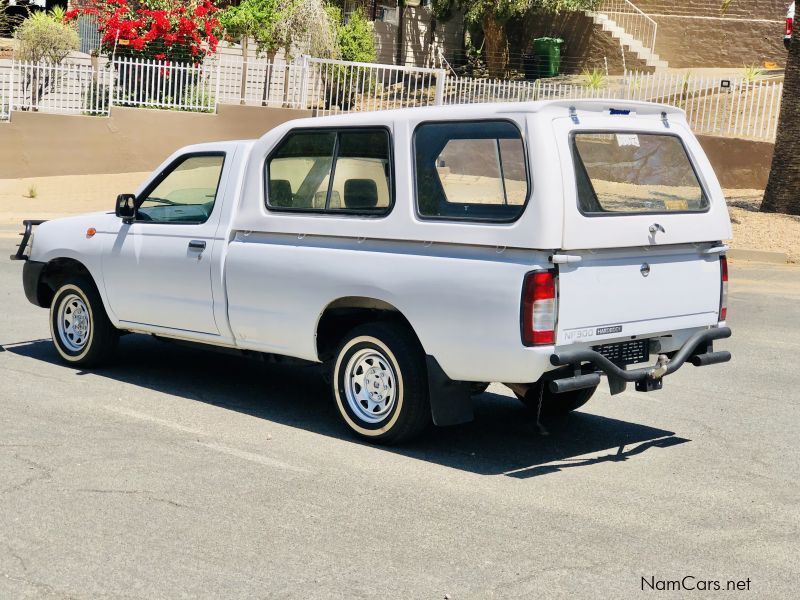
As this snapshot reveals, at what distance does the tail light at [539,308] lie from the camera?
Answer: 238 inches

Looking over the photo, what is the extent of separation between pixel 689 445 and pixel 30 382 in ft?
15.1

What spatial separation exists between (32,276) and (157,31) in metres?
15.8

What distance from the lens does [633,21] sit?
1318 inches

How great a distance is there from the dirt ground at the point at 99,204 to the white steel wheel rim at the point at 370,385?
11079mm

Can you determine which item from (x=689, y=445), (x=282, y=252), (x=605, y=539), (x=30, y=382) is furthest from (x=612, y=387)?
(x=30, y=382)

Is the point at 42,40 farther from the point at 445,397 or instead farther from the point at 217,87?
the point at 445,397

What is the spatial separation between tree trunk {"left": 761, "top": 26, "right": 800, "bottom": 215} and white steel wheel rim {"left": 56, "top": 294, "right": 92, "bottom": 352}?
13.0 m

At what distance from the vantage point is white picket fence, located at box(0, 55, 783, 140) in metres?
22.3

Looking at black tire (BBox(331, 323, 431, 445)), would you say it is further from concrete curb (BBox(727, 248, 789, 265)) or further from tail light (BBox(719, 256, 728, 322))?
concrete curb (BBox(727, 248, 789, 265))

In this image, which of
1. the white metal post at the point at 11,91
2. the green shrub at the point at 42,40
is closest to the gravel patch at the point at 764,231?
the white metal post at the point at 11,91

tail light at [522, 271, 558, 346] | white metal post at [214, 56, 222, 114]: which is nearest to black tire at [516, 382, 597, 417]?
tail light at [522, 271, 558, 346]

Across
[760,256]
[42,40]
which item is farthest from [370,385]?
[42,40]

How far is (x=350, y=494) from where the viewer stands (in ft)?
19.6

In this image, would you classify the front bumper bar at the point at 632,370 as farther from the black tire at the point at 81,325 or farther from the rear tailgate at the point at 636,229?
the black tire at the point at 81,325
